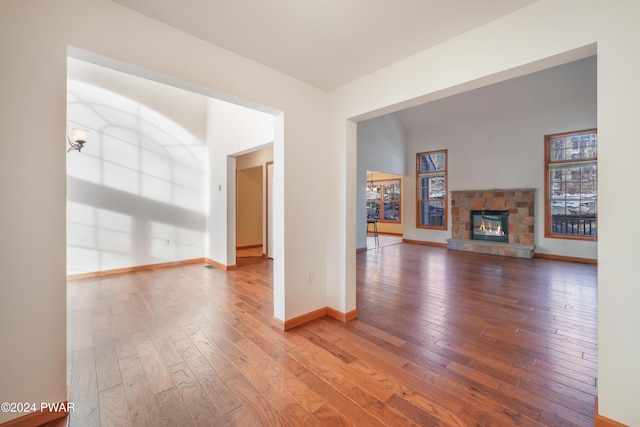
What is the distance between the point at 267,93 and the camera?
8.20 ft

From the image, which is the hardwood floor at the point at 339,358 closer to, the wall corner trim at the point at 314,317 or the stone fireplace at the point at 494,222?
the wall corner trim at the point at 314,317

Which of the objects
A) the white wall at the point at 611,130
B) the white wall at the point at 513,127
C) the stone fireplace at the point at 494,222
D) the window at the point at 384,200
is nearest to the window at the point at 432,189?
the white wall at the point at 513,127

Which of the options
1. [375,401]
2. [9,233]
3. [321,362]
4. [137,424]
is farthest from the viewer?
[321,362]

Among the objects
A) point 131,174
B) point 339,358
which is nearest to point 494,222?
point 339,358

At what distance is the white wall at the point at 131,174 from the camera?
439 cm

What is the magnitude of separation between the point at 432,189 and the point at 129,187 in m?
7.60

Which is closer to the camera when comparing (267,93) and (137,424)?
(137,424)

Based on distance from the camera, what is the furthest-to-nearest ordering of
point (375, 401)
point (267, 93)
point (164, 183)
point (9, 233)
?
point (164, 183) < point (267, 93) < point (375, 401) < point (9, 233)

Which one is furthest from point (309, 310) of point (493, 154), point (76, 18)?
point (493, 154)

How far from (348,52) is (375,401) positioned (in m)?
2.56

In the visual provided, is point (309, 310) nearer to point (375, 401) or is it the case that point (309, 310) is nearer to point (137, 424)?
point (375, 401)

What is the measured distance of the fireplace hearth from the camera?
6.73 meters

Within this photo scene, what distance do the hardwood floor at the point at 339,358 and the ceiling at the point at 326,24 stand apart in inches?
97.3

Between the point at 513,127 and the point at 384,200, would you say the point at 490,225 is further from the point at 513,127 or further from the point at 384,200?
the point at 384,200
